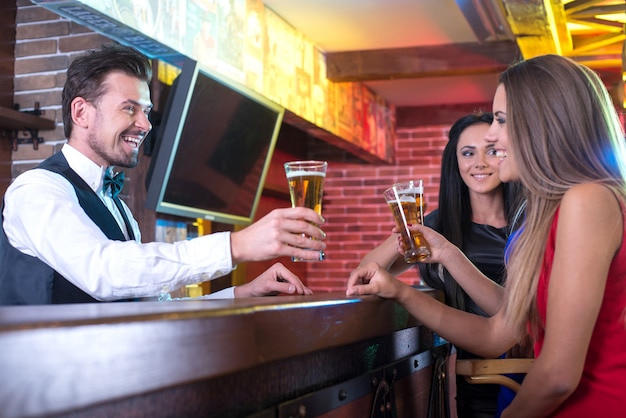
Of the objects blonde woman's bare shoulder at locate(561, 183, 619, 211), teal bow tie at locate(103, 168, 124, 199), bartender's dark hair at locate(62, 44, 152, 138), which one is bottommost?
blonde woman's bare shoulder at locate(561, 183, 619, 211)

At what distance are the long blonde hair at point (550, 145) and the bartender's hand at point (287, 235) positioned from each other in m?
0.43

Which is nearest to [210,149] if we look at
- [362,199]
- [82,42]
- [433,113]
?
[82,42]

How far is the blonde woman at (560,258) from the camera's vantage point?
4.38ft

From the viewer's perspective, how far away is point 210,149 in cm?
432

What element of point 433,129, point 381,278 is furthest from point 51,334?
point 433,129

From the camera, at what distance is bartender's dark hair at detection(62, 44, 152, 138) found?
240 cm

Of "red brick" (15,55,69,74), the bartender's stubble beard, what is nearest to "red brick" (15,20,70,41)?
"red brick" (15,55,69,74)

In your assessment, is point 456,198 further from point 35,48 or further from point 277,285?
point 35,48

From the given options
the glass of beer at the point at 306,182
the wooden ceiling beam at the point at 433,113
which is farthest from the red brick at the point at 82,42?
the wooden ceiling beam at the point at 433,113

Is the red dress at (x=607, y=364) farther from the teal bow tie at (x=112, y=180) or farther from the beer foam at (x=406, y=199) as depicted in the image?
the teal bow tie at (x=112, y=180)

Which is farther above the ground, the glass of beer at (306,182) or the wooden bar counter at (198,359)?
the glass of beer at (306,182)

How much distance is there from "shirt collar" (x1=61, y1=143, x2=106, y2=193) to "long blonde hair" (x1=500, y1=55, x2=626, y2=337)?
131 cm

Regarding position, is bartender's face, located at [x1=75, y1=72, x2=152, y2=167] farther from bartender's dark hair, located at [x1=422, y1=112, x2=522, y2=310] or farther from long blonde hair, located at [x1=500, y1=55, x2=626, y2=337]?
long blonde hair, located at [x1=500, y1=55, x2=626, y2=337]

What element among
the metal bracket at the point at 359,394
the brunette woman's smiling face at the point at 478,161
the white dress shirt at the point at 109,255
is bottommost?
the metal bracket at the point at 359,394
